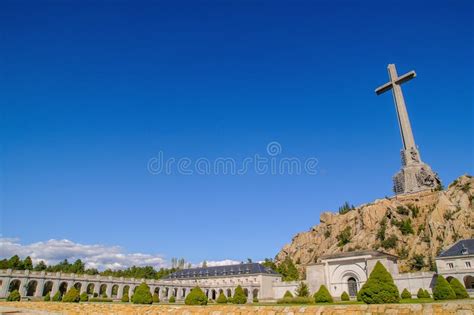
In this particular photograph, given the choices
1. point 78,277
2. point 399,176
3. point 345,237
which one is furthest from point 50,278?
point 399,176

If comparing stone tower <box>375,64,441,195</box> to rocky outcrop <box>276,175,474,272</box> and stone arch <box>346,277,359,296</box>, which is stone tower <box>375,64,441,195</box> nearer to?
rocky outcrop <box>276,175,474,272</box>

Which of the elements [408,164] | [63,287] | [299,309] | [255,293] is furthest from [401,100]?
[63,287]

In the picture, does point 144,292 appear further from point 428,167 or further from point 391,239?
point 428,167

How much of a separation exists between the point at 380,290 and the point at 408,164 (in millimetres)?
64767

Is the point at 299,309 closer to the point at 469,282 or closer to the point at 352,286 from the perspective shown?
the point at 352,286

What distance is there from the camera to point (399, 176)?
84.3 meters

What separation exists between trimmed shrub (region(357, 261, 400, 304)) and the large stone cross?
66.2 metres

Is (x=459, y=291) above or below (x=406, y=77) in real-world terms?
below

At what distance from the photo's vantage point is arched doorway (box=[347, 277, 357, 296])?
160 feet

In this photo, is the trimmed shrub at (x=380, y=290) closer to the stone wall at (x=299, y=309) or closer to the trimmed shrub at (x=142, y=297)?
the stone wall at (x=299, y=309)

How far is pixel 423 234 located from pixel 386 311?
75456 mm

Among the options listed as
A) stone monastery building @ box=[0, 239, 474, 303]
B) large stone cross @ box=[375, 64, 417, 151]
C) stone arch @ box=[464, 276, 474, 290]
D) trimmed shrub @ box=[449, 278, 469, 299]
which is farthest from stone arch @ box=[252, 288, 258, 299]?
large stone cross @ box=[375, 64, 417, 151]

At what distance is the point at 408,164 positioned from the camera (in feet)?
270

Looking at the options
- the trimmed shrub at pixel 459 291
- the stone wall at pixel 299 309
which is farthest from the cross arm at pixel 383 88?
the stone wall at pixel 299 309
